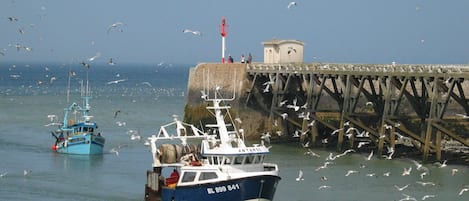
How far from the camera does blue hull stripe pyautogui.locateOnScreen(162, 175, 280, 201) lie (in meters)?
29.2

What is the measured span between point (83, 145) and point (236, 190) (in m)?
16.2

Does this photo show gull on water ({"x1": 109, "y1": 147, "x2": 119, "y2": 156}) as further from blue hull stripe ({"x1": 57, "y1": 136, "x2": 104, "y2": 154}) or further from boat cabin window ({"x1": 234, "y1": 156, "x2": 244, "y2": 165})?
boat cabin window ({"x1": 234, "y1": 156, "x2": 244, "y2": 165})

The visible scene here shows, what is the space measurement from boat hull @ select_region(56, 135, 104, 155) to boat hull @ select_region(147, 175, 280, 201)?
14734mm

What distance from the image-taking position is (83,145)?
4422 centimetres

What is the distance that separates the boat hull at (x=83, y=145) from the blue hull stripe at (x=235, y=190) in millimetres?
14757

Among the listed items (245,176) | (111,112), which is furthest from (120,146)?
(111,112)

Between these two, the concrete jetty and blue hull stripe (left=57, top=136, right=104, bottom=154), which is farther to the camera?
blue hull stripe (left=57, top=136, right=104, bottom=154)

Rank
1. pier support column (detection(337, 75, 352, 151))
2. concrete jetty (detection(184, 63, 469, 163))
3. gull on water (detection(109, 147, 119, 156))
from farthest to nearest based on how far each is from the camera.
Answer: gull on water (detection(109, 147, 119, 156))
pier support column (detection(337, 75, 352, 151))
concrete jetty (detection(184, 63, 469, 163))

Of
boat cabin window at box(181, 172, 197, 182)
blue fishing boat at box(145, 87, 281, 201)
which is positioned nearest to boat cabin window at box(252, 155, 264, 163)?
blue fishing boat at box(145, 87, 281, 201)

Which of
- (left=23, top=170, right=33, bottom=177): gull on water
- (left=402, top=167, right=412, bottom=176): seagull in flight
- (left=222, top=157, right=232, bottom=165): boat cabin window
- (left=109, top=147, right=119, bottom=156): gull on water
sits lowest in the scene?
(left=23, top=170, right=33, bottom=177): gull on water

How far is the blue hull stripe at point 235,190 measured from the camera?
2917 cm

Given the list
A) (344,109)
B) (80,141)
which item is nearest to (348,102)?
(344,109)

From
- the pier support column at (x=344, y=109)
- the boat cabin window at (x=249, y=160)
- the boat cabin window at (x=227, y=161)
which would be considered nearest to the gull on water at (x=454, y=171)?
the pier support column at (x=344, y=109)

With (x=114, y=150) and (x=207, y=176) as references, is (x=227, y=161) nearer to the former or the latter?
(x=207, y=176)
